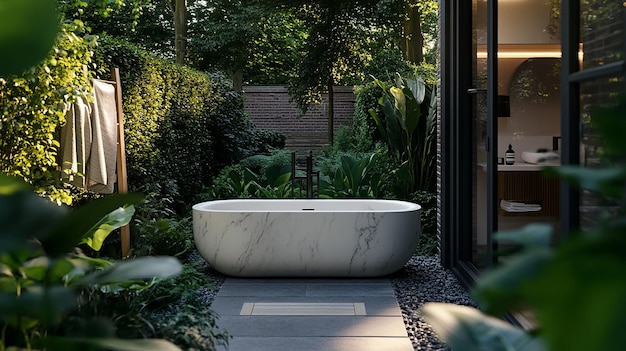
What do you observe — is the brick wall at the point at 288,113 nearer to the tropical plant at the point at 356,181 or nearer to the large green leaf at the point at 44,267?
the tropical plant at the point at 356,181

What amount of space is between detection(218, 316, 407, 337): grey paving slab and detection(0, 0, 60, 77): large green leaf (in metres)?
3.27

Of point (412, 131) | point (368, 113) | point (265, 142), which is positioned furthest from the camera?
point (265, 142)

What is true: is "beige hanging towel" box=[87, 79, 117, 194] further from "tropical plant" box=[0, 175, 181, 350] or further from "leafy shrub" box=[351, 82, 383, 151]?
"leafy shrub" box=[351, 82, 383, 151]

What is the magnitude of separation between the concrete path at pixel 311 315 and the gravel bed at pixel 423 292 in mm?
63

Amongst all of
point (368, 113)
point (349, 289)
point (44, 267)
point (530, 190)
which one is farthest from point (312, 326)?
point (368, 113)

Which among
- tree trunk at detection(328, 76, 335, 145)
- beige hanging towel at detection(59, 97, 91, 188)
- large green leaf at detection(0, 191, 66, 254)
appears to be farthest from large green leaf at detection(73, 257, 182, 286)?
tree trunk at detection(328, 76, 335, 145)

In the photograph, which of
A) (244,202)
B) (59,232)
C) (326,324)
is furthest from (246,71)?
(59,232)

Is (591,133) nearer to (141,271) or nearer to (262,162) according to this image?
(141,271)

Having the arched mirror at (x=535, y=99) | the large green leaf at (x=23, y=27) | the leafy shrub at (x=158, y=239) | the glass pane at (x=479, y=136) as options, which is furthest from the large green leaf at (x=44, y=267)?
the arched mirror at (x=535, y=99)

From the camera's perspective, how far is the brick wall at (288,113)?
1419 cm

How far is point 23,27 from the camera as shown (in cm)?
65

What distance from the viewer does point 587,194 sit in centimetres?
269

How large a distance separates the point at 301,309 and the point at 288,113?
33.7ft

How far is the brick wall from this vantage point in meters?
14.2
